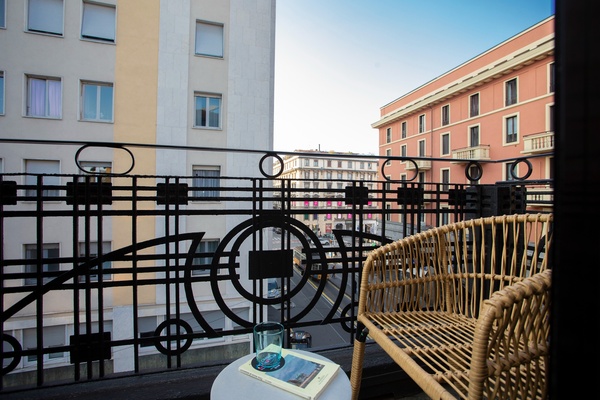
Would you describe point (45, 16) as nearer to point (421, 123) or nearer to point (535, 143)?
point (535, 143)

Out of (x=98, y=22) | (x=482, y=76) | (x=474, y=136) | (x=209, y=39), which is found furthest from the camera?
(x=474, y=136)

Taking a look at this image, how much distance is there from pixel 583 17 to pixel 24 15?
10.9 metres

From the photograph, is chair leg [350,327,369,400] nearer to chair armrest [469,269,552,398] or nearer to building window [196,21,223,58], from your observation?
chair armrest [469,269,552,398]

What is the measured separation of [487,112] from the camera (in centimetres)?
1617

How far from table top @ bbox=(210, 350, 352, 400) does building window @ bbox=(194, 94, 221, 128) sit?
8771 millimetres

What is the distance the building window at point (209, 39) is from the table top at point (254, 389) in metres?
9.67

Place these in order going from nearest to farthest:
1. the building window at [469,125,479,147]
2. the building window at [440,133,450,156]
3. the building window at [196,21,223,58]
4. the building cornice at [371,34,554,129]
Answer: the building window at [196,21,223,58]
the building cornice at [371,34,554,129]
the building window at [469,125,479,147]
the building window at [440,133,450,156]

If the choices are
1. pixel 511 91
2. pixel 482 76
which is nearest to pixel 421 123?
pixel 482 76

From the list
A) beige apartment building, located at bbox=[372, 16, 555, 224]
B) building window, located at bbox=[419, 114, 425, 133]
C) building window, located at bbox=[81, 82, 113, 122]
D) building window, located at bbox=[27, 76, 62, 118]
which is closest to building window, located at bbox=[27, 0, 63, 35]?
building window, located at bbox=[27, 76, 62, 118]

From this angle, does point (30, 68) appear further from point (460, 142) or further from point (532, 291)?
point (460, 142)

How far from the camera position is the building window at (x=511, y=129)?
14.9 m

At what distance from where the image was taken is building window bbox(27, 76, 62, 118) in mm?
7480

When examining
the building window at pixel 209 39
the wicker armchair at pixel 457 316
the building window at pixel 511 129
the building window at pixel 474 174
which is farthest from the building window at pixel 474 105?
the wicker armchair at pixel 457 316

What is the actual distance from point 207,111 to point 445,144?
16.3 m
